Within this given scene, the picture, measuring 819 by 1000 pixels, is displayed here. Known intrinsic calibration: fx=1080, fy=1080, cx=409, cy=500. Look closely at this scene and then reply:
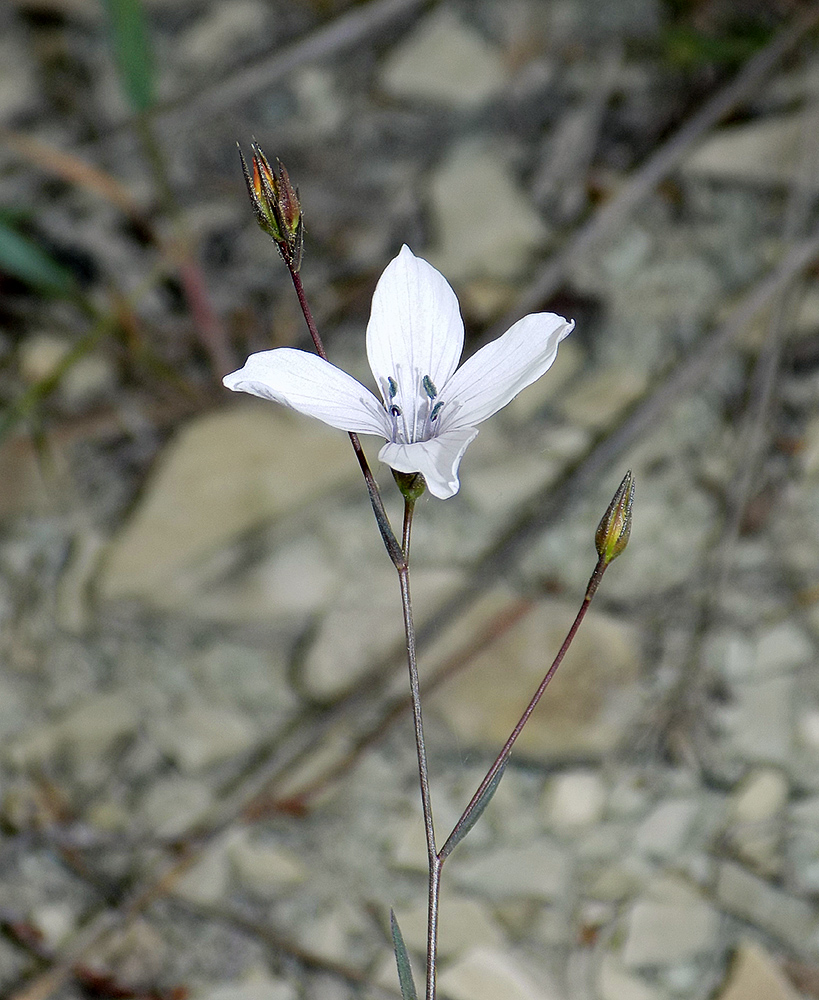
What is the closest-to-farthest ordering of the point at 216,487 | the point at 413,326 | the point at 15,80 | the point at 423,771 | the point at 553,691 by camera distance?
the point at 423,771 → the point at 413,326 → the point at 553,691 → the point at 216,487 → the point at 15,80

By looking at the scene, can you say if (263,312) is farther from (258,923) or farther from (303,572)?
(258,923)

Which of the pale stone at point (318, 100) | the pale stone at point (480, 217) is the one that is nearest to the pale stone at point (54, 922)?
the pale stone at point (480, 217)

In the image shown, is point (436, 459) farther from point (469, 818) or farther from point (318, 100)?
point (318, 100)

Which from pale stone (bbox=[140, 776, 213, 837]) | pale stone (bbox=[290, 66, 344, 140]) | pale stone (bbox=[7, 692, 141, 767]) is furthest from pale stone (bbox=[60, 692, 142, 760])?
pale stone (bbox=[290, 66, 344, 140])

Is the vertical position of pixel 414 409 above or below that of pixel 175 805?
above

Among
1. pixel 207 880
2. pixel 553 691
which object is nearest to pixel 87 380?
pixel 207 880

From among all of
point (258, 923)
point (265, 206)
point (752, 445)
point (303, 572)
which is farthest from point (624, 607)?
point (265, 206)

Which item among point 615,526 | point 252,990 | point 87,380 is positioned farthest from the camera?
point 87,380
